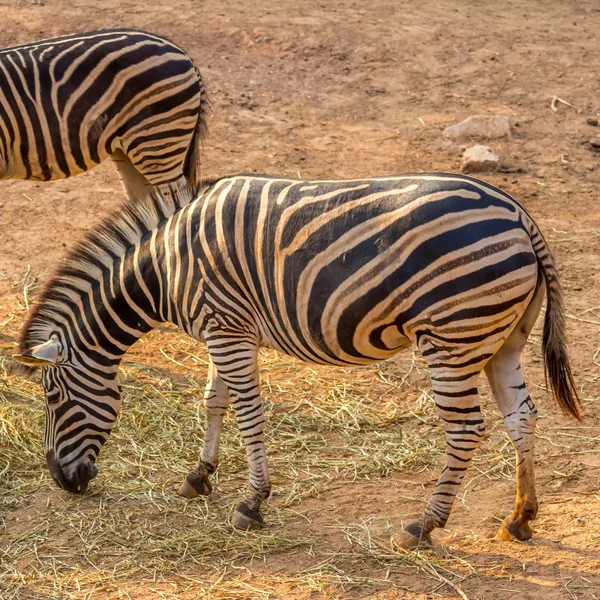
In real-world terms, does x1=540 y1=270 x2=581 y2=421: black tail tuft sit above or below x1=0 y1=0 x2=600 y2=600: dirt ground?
above

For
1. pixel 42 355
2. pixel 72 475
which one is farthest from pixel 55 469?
pixel 42 355

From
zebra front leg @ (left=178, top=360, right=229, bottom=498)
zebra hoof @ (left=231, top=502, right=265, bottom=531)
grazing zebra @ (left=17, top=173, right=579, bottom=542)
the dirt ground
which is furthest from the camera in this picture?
zebra front leg @ (left=178, top=360, right=229, bottom=498)

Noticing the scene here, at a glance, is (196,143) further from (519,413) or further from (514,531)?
(514,531)

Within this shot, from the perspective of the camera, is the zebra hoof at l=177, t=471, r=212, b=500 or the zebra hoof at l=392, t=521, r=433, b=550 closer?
the zebra hoof at l=392, t=521, r=433, b=550

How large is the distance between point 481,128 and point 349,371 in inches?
221

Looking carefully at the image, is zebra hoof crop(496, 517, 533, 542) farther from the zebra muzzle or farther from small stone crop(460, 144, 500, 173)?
small stone crop(460, 144, 500, 173)

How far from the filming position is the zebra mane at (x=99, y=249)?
5.87m

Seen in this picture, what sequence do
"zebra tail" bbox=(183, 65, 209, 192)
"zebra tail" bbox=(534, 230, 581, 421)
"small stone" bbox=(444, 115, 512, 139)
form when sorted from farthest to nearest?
"small stone" bbox=(444, 115, 512, 139) → "zebra tail" bbox=(183, 65, 209, 192) → "zebra tail" bbox=(534, 230, 581, 421)

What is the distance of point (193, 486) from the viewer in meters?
6.17

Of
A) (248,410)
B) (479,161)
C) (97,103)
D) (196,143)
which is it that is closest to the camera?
(248,410)

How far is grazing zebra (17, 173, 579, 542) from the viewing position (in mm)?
4918

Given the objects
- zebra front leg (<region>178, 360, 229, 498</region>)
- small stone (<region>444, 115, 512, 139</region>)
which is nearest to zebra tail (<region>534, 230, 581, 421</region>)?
zebra front leg (<region>178, 360, 229, 498</region>)

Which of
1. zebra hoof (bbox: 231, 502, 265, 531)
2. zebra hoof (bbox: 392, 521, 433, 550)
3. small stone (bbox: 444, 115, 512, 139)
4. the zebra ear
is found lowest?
small stone (bbox: 444, 115, 512, 139)

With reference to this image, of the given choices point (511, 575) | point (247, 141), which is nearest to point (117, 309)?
point (511, 575)
